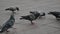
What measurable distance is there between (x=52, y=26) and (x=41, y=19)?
679 millimetres

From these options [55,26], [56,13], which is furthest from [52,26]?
[56,13]

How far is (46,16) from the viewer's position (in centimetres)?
588

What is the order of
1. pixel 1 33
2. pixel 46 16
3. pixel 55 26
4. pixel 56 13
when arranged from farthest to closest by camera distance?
1. pixel 46 16
2. pixel 56 13
3. pixel 55 26
4. pixel 1 33

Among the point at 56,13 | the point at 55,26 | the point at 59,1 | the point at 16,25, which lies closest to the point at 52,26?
the point at 55,26

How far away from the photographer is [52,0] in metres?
8.72

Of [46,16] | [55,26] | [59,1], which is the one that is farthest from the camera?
[59,1]

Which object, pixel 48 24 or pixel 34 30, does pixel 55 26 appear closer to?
pixel 48 24

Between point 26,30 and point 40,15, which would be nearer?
point 26,30

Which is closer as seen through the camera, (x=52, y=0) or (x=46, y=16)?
(x=46, y=16)

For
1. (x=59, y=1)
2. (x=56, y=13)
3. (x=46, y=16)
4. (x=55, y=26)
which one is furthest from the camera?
(x=59, y=1)

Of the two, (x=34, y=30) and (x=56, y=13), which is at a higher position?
(x=56, y=13)

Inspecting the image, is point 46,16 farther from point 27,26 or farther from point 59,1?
point 59,1

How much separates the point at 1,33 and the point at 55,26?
5.17ft

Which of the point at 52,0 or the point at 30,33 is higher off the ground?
the point at 52,0
